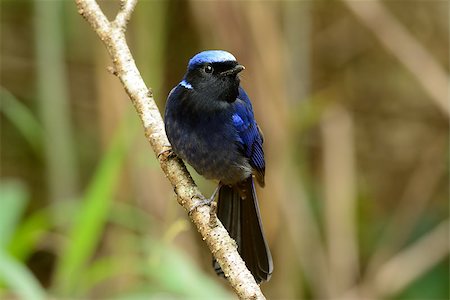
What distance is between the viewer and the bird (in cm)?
→ 284

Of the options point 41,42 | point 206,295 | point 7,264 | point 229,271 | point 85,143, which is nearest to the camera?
point 229,271

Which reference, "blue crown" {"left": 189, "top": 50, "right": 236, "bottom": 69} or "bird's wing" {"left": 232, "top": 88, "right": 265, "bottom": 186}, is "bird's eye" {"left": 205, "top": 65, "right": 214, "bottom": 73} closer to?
"blue crown" {"left": 189, "top": 50, "right": 236, "bottom": 69}

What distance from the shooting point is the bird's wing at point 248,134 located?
9.72 ft

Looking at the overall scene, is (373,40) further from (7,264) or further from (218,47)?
(7,264)

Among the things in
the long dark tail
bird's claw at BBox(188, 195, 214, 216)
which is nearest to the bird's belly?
the long dark tail

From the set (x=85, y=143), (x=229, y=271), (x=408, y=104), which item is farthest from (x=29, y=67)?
(x=229, y=271)

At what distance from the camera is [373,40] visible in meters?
6.44

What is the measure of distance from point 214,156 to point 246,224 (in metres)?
0.31

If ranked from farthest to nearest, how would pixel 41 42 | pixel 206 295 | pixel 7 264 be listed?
pixel 41 42
pixel 206 295
pixel 7 264

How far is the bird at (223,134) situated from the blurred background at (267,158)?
342 mm

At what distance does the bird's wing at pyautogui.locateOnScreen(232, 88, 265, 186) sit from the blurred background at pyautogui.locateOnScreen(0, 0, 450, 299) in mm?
528

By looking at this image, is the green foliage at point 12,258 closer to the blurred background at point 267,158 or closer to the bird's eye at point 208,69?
the blurred background at point 267,158

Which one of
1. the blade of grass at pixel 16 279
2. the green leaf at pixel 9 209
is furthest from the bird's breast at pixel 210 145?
the green leaf at pixel 9 209

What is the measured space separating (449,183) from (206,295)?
3607 millimetres
